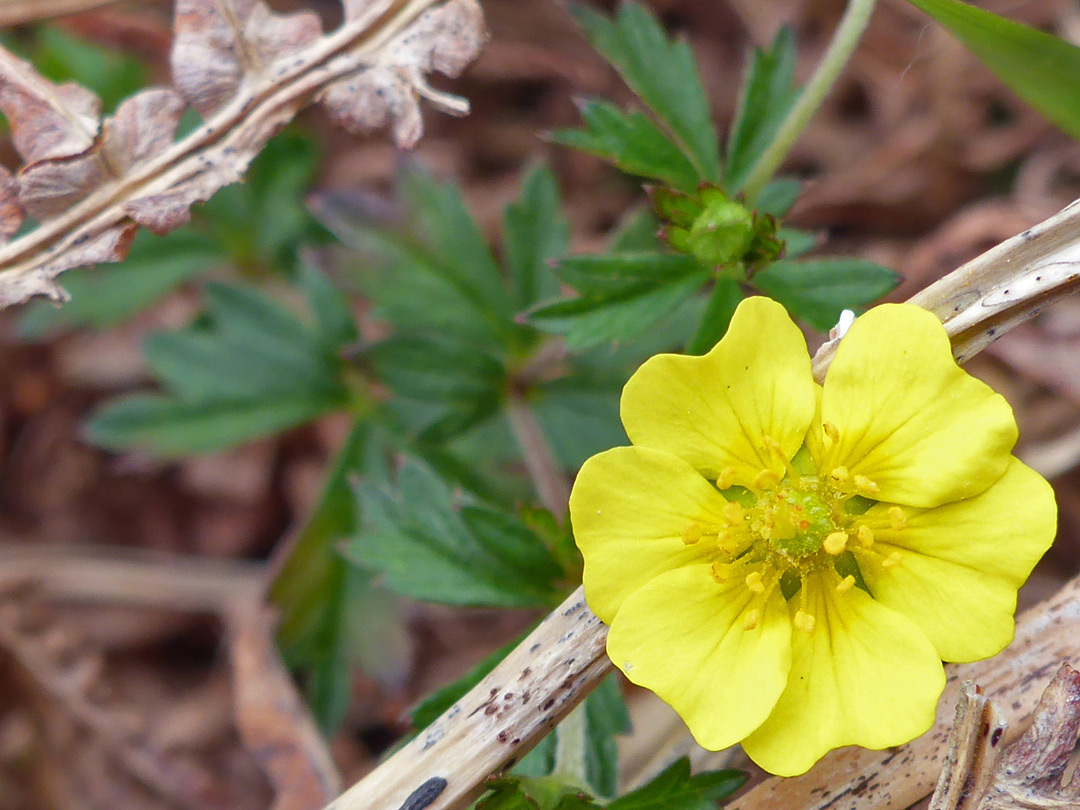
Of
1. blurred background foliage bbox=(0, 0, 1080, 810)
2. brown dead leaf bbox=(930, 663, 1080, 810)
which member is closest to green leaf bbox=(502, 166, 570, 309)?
blurred background foliage bbox=(0, 0, 1080, 810)

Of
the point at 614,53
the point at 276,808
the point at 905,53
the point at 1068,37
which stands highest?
the point at 614,53

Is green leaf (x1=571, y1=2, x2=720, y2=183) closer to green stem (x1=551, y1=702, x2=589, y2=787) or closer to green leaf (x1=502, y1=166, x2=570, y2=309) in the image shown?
green leaf (x1=502, y1=166, x2=570, y2=309)

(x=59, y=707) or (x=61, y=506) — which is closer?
(x=59, y=707)

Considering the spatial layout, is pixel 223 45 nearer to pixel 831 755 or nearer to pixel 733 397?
pixel 733 397

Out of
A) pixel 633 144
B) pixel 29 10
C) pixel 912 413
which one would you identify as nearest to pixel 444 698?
pixel 912 413

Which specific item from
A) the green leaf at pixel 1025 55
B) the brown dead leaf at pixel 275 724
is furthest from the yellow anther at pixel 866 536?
the brown dead leaf at pixel 275 724

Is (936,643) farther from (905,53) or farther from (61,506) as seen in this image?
(61,506)

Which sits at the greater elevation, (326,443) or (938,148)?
(326,443)

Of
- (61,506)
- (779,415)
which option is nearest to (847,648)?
(779,415)

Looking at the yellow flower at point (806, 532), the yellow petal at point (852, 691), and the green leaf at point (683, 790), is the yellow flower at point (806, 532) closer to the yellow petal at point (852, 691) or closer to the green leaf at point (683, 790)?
the yellow petal at point (852, 691)
